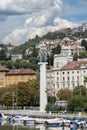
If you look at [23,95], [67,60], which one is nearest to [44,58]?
[23,95]

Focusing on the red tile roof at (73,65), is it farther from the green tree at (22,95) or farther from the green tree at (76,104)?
the green tree at (76,104)

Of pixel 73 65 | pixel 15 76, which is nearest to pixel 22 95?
pixel 73 65

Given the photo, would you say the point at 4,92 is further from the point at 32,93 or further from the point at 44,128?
the point at 44,128

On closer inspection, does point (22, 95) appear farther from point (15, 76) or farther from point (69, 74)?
point (15, 76)

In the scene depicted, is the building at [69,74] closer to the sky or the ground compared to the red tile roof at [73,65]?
closer to the ground

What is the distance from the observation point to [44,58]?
93.8 metres

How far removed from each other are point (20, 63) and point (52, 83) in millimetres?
37505

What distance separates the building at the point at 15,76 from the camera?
13925 cm

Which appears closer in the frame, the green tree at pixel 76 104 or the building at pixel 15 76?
the green tree at pixel 76 104

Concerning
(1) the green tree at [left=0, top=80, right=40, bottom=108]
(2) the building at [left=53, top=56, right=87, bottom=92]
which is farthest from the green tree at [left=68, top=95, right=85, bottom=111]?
(2) the building at [left=53, top=56, right=87, bottom=92]

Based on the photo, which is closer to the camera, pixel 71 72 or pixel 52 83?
pixel 71 72

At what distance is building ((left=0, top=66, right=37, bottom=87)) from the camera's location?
13925 centimetres

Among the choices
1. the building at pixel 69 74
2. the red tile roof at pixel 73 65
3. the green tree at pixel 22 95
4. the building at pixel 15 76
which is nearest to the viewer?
the green tree at pixel 22 95

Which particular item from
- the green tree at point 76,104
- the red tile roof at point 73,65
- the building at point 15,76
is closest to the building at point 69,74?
the red tile roof at point 73,65
